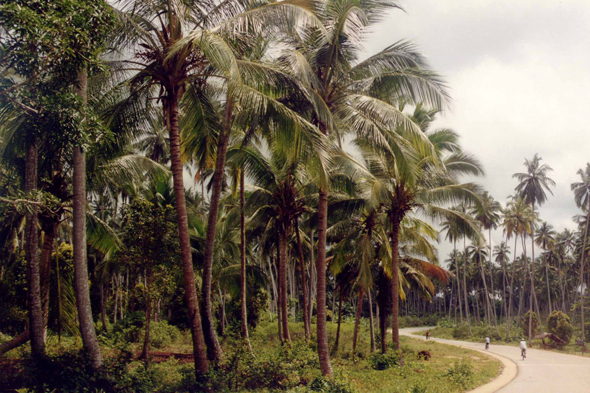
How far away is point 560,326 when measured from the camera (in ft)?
107

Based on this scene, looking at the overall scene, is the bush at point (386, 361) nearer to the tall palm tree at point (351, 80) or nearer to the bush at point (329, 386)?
the tall palm tree at point (351, 80)

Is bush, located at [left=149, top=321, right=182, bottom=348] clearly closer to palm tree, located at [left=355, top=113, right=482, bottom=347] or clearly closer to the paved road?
palm tree, located at [left=355, top=113, right=482, bottom=347]

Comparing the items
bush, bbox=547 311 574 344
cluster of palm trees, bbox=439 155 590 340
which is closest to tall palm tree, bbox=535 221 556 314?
cluster of palm trees, bbox=439 155 590 340

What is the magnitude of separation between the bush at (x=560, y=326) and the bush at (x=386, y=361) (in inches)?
917

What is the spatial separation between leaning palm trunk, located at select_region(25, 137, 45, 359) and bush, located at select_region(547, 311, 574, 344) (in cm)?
3386

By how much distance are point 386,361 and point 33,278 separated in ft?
35.9

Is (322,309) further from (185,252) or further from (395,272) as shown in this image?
(395,272)

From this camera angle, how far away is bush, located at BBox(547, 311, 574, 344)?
32531 millimetres

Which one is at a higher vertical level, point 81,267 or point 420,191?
point 420,191

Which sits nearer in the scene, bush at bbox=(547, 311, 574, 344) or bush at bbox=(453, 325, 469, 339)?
bush at bbox=(547, 311, 574, 344)

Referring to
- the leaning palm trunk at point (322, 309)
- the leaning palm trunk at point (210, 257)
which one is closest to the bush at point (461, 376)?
the leaning palm trunk at point (322, 309)

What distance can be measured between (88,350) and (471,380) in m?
10.6

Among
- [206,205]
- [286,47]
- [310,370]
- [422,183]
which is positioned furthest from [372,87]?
[206,205]

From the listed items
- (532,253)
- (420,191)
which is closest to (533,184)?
(532,253)
